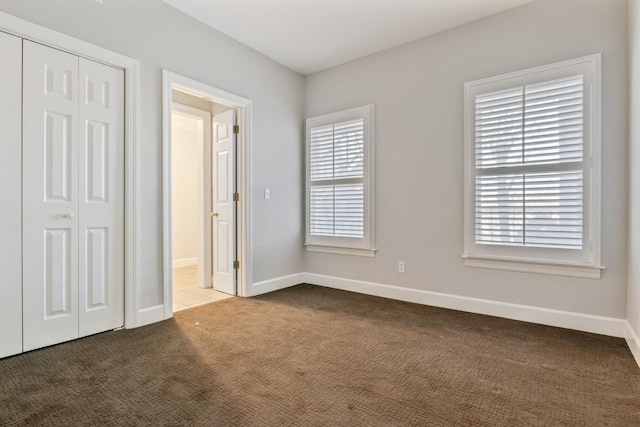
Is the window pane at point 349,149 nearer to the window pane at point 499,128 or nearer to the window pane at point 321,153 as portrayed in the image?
the window pane at point 321,153

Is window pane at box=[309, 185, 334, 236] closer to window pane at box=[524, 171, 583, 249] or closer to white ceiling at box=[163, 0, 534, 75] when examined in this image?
white ceiling at box=[163, 0, 534, 75]

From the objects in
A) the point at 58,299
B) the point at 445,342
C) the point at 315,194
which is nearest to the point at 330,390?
the point at 445,342

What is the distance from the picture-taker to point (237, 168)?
3.99m

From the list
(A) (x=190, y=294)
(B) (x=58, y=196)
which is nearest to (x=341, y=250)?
(A) (x=190, y=294)

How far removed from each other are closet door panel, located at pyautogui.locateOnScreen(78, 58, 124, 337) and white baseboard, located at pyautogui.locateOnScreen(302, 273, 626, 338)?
2.50 metres

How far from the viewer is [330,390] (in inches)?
74.1

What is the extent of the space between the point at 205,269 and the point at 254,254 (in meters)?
0.88

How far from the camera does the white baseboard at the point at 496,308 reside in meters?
2.71

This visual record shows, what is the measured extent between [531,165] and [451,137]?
2.57 feet

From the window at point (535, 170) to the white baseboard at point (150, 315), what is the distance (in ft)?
9.68

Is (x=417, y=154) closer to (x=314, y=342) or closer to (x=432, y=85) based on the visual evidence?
(x=432, y=85)

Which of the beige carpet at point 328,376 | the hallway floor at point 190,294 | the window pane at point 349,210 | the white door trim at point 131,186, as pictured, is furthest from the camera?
the window pane at point 349,210

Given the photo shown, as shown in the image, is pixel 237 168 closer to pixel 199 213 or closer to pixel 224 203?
pixel 224 203

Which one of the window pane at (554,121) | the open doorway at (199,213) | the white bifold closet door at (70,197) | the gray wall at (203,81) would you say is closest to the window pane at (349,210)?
the gray wall at (203,81)
